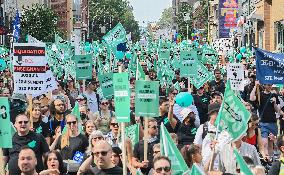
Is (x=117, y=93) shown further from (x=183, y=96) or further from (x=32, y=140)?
(x=183, y=96)

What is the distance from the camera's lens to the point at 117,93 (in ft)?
35.3

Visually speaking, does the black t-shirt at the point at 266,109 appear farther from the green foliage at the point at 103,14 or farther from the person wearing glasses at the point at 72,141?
the green foliage at the point at 103,14

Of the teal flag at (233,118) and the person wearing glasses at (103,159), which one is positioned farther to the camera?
the teal flag at (233,118)

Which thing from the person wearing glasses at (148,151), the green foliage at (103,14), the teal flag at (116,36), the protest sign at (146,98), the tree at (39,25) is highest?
the green foliage at (103,14)

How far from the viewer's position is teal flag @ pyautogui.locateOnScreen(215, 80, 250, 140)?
9961 mm

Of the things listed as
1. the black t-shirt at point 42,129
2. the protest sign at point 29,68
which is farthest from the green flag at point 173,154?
the protest sign at point 29,68

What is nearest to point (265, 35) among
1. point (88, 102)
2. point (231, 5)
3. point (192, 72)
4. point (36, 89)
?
point (231, 5)

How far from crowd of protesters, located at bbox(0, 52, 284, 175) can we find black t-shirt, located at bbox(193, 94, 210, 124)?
1.0 inches

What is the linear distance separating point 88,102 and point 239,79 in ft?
9.84

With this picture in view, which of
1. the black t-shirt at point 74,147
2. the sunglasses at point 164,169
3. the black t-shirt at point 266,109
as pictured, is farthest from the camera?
the black t-shirt at point 266,109

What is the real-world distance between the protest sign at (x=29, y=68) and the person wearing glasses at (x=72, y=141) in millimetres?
1805

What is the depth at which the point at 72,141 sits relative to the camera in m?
11.5

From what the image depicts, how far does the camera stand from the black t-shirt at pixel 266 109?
1661 cm

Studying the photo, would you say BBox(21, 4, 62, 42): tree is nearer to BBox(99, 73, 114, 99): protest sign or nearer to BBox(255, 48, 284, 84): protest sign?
BBox(99, 73, 114, 99): protest sign
